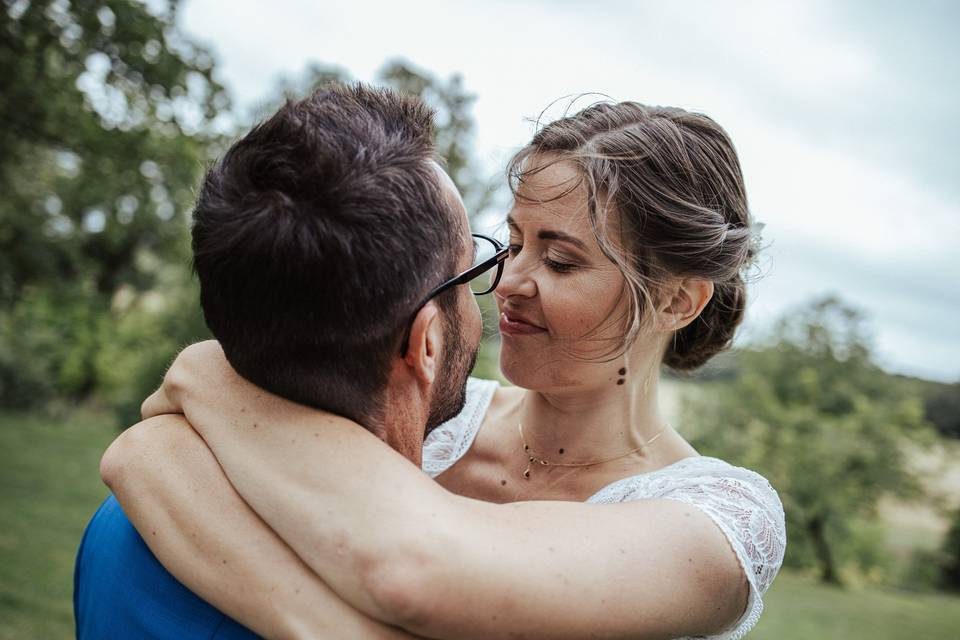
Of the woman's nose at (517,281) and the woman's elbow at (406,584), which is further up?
the woman's nose at (517,281)

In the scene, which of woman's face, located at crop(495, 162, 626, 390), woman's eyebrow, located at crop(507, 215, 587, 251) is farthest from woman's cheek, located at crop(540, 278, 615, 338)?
woman's eyebrow, located at crop(507, 215, 587, 251)

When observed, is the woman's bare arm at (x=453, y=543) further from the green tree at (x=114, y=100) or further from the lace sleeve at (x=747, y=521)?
the green tree at (x=114, y=100)

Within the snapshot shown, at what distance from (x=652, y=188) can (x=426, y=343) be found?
108cm

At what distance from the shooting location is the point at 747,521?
2.01 meters

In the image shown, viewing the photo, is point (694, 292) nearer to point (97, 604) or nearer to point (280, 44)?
point (97, 604)

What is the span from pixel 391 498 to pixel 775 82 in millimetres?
12963

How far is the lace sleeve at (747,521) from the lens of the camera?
1.93 meters

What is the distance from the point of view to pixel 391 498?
5.10 ft

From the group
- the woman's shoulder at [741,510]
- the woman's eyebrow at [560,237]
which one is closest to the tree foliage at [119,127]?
the woman's eyebrow at [560,237]

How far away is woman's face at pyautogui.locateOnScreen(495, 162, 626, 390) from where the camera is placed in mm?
2516

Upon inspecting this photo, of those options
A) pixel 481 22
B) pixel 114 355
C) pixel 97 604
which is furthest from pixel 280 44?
pixel 114 355

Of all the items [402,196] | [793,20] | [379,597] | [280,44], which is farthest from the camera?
[280,44]

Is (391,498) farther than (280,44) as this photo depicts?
No

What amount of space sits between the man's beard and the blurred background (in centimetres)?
79
